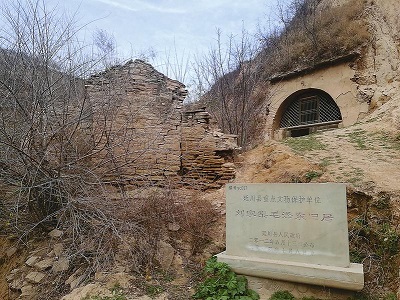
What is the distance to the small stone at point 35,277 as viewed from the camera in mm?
4289

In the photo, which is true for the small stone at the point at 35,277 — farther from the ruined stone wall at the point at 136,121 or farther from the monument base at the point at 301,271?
the monument base at the point at 301,271

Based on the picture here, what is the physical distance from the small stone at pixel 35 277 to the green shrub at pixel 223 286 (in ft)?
7.17

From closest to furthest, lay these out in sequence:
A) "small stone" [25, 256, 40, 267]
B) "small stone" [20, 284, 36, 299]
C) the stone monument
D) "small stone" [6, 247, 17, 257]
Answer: the stone monument → "small stone" [20, 284, 36, 299] → "small stone" [25, 256, 40, 267] → "small stone" [6, 247, 17, 257]

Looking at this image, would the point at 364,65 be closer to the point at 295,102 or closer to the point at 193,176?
the point at 295,102

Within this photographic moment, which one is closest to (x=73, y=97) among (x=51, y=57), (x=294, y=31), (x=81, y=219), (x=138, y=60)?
(x=51, y=57)

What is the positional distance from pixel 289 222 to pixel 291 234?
0.43 feet

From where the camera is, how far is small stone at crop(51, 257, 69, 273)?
430cm

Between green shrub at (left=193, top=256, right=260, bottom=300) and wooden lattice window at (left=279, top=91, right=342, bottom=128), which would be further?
wooden lattice window at (left=279, top=91, right=342, bottom=128)

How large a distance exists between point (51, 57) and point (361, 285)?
5.35 meters

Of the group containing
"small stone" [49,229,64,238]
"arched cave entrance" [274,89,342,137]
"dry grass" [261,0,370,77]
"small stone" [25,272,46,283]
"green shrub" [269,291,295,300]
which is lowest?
"small stone" [25,272,46,283]

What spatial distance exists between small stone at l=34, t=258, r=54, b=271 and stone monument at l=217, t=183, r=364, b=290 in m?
2.45

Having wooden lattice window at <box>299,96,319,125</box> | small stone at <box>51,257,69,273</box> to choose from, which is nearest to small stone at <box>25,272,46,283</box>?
small stone at <box>51,257,69,273</box>

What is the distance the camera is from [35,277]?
170 inches

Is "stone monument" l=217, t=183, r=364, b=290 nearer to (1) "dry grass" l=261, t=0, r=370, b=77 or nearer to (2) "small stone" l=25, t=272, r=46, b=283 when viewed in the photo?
(2) "small stone" l=25, t=272, r=46, b=283
